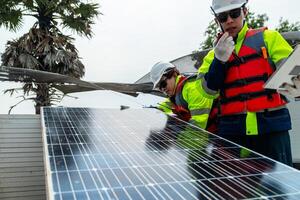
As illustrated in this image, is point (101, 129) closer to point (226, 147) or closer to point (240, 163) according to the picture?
point (226, 147)

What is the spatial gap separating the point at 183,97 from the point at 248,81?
3.10 ft

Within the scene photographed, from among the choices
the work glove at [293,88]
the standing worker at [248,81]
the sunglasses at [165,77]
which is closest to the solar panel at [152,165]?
the standing worker at [248,81]

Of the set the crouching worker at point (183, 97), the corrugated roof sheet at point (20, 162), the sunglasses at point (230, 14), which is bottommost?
the corrugated roof sheet at point (20, 162)

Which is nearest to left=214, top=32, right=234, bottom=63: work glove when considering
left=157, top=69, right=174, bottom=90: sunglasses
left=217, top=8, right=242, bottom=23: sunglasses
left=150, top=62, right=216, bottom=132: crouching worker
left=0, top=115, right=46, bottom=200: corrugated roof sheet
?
left=217, top=8, right=242, bottom=23: sunglasses

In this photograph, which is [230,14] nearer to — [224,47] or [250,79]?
[224,47]

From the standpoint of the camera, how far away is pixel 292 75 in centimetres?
267

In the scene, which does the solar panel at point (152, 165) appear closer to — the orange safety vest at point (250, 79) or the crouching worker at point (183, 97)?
the crouching worker at point (183, 97)

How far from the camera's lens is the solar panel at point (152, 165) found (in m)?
2.03

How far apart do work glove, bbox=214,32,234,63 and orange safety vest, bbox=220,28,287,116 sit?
7.1 inches

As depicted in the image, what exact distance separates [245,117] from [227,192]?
1.29 m

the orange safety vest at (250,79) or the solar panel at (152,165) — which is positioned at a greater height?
the orange safety vest at (250,79)

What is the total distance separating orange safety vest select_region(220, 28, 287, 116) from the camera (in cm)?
317

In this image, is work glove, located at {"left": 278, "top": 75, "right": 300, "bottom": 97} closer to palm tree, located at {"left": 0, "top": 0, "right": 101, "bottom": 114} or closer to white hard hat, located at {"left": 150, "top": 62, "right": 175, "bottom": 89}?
white hard hat, located at {"left": 150, "top": 62, "right": 175, "bottom": 89}

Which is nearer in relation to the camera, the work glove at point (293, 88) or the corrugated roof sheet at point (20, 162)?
the work glove at point (293, 88)
